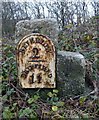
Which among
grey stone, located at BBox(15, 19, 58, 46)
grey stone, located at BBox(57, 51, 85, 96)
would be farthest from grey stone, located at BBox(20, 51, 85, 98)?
grey stone, located at BBox(15, 19, 58, 46)

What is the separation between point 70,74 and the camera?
175 cm

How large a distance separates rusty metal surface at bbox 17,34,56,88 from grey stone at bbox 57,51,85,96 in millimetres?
88

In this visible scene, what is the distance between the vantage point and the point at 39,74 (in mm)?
→ 1723

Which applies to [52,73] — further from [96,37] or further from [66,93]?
[96,37]

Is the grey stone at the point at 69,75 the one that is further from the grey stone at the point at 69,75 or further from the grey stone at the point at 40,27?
the grey stone at the point at 40,27

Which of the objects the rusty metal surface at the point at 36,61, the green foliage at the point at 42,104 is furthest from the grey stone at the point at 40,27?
the green foliage at the point at 42,104

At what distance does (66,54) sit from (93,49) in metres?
0.68

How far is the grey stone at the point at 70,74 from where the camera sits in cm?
171

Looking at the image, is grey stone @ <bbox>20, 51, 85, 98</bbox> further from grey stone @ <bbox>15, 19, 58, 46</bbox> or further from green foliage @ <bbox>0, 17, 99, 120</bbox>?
grey stone @ <bbox>15, 19, 58, 46</bbox>

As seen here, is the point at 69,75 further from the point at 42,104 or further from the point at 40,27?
the point at 40,27

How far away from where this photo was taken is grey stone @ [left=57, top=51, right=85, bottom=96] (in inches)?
67.5

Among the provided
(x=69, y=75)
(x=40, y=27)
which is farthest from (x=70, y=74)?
(x=40, y=27)

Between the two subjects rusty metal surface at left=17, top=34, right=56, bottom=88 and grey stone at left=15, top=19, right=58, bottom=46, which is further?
grey stone at left=15, top=19, right=58, bottom=46

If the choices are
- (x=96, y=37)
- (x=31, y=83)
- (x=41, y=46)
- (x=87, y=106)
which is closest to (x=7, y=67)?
(x=31, y=83)
